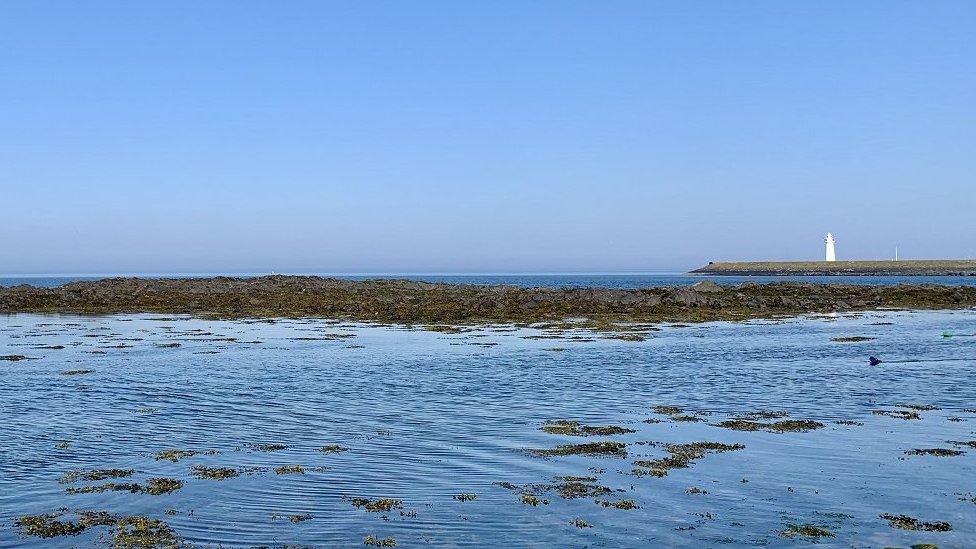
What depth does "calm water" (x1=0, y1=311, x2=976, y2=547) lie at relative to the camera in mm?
9875

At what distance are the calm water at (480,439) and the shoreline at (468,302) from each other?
21576 millimetres

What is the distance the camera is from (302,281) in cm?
9038

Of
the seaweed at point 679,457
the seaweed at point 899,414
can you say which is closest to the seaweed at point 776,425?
the seaweed at point 679,457

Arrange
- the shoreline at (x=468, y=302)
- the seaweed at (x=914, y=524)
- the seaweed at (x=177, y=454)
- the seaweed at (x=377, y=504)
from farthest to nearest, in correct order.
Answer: the shoreline at (x=468, y=302)
the seaweed at (x=177, y=454)
the seaweed at (x=377, y=504)
the seaweed at (x=914, y=524)

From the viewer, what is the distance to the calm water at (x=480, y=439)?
32.4ft

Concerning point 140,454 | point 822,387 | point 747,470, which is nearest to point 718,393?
point 822,387

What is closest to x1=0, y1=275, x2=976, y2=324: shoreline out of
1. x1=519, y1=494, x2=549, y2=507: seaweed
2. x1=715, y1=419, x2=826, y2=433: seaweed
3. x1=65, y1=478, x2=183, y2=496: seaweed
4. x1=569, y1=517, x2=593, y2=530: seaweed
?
x1=715, y1=419, x2=826, y2=433: seaweed

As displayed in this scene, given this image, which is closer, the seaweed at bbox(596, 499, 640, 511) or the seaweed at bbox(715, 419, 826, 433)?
the seaweed at bbox(596, 499, 640, 511)

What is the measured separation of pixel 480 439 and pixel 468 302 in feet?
154

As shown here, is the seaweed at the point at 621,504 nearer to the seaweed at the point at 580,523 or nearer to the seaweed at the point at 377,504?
the seaweed at the point at 580,523

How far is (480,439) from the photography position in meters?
15.0

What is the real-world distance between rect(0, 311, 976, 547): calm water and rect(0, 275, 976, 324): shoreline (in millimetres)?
21576

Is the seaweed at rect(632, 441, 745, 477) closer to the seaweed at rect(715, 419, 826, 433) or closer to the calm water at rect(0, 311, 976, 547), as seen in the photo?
the calm water at rect(0, 311, 976, 547)

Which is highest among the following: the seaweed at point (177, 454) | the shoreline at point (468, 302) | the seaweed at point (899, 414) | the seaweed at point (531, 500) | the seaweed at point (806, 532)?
the shoreline at point (468, 302)
